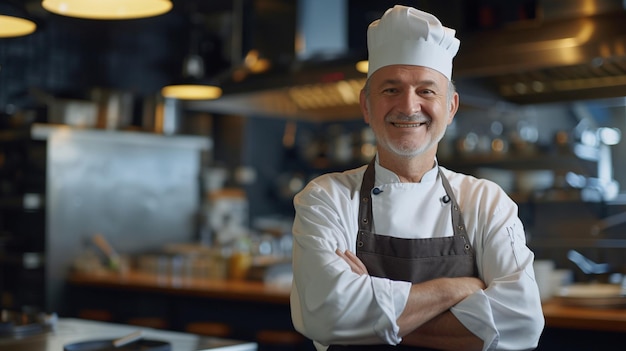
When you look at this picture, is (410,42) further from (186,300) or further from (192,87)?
(186,300)

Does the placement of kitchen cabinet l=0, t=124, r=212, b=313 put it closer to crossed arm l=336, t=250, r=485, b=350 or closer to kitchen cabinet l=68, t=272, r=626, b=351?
kitchen cabinet l=68, t=272, r=626, b=351

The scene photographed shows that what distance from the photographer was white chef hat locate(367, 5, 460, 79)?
2.33 meters

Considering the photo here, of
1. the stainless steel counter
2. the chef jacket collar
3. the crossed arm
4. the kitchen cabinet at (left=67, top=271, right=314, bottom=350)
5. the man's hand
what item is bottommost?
the kitchen cabinet at (left=67, top=271, right=314, bottom=350)

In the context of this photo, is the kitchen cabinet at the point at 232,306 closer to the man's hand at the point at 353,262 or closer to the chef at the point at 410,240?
the chef at the point at 410,240

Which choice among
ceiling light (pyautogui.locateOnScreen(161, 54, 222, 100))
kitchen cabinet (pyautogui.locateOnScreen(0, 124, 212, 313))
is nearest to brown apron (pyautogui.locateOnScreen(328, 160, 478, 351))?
ceiling light (pyautogui.locateOnScreen(161, 54, 222, 100))

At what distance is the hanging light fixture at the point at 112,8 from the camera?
304cm

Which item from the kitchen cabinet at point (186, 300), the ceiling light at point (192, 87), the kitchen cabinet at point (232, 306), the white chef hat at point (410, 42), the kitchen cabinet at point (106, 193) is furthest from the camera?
the kitchen cabinet at point (106, 193)

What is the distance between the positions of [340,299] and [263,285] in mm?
3158

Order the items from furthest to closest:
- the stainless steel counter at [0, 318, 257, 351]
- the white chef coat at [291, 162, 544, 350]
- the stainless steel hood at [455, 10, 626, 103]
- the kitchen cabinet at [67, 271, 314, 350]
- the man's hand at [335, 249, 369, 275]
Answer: the kitchen cabinet at [67, 271, 314, 350], the stainless steel hood at [455, 10, 626, 103], the stainless steel counter at [0, 318, 257, 351], the man's hand at [335, 249, 369, 275], the white chef coat at [291, 162, 544, 350]


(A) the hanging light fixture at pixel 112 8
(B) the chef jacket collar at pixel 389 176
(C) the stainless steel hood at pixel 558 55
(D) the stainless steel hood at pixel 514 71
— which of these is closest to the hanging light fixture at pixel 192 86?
(D) the stainless steel hood at pixel 514 71

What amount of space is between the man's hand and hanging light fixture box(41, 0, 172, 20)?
1.32 meters

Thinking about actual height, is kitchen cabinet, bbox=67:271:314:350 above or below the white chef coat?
below

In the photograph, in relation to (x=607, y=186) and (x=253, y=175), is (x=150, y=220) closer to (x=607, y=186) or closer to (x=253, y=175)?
(x=253, y=175)

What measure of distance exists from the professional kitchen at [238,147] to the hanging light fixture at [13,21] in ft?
5.56
